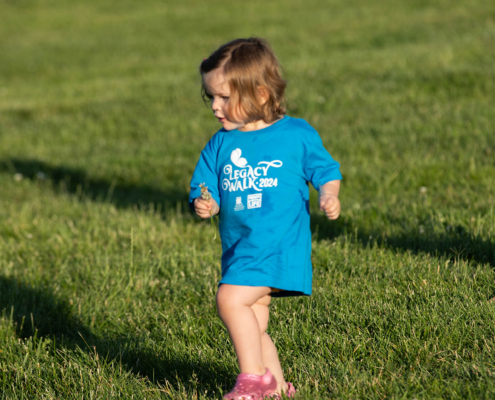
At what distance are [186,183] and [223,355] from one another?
13.9ft

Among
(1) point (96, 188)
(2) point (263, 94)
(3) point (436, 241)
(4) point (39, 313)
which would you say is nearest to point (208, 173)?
(2) point (263, 94)

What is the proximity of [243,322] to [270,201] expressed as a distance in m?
0.56

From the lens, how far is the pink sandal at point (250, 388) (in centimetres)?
247

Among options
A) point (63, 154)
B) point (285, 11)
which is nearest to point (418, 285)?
point (63, 154)

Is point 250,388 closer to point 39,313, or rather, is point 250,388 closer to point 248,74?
point 248,74

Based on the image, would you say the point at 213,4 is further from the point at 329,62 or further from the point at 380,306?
the point at 380,306

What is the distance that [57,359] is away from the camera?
Result: 3340 millimetres

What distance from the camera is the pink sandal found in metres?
2.47

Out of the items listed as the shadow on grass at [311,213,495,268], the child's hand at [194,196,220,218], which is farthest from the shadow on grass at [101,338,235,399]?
the shadow on grass at [311,213,495,268]

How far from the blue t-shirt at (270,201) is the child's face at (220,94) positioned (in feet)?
0.34

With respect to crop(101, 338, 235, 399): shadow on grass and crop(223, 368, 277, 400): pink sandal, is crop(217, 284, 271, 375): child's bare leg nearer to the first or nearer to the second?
crop(223, 368, 277, 400): pink sandal

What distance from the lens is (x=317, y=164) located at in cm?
266

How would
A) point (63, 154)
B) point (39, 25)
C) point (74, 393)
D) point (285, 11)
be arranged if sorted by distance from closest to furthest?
point (74, 393), point (63, 154), point (285, 11), point (39, 25)

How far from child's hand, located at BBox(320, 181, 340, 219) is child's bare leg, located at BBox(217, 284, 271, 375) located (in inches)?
18.1
